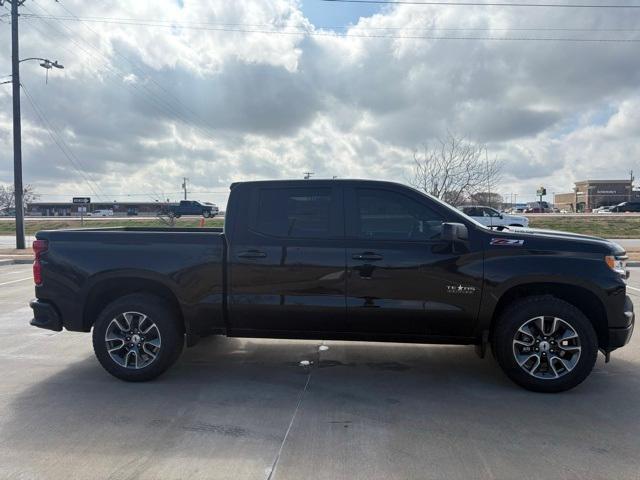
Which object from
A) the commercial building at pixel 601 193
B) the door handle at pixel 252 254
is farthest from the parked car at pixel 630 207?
the door handle at pixel 252 254

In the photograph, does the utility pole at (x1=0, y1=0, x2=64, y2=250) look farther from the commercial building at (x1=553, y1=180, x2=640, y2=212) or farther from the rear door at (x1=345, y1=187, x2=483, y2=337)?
the commercial building at (x1=553, y1=180, x2=640, y2=212)

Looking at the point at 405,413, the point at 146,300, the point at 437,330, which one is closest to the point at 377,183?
the point at 437,330

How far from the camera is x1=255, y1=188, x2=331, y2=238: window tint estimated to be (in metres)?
4.75

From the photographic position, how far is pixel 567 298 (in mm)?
4676

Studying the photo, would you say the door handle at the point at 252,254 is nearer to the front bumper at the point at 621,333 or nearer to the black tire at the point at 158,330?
the black tire at the point at 158,330

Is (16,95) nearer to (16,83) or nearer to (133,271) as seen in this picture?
(16,83)

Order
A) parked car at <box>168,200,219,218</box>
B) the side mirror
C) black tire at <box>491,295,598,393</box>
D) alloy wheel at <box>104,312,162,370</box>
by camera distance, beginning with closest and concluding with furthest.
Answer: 1. the side mirror
2. black tire at <box>491,295,598,393</box>
3. alloy wheel at <box>104,312,162,370</box>
4. parked car at <box>168,200,219,218</box>

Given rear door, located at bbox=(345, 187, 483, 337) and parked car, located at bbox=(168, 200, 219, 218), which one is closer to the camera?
rear door, located at bbox=(345, 187, 483, 337)

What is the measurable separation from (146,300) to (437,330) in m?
2.87

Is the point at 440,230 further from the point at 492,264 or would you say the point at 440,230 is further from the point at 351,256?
the point at 351,256

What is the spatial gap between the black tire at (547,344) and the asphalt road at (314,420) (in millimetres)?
142

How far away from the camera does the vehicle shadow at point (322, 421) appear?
3.30 m

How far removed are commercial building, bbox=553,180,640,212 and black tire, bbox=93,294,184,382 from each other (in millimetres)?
103070

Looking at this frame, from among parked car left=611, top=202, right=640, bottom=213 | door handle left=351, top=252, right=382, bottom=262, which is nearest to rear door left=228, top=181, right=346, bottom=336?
door handle left=351, top=252, right=382, bottom=262
